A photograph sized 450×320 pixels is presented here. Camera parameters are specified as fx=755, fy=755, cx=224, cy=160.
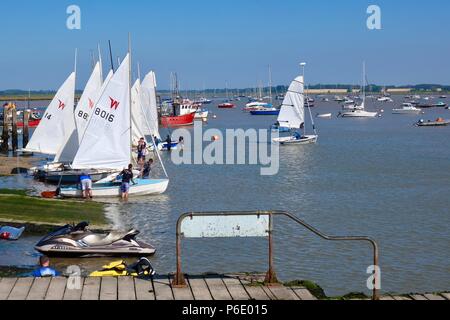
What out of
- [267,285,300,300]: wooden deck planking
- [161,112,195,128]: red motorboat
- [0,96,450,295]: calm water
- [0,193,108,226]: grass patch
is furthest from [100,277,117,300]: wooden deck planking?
[161,112,195,128]: red motorboat

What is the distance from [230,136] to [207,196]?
141 feet

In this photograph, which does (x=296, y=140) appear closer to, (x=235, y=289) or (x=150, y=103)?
(x=150, y=103)

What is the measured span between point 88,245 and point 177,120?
7517 centimetres

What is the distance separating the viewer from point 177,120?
3733 inches

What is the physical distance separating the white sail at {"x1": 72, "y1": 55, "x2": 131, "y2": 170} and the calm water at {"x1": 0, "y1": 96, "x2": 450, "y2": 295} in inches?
111

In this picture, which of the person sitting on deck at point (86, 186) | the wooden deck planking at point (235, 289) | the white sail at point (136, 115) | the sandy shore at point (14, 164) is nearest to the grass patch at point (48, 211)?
the person sitting on deck at point (86, 186)

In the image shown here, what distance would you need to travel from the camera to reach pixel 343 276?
776 inches

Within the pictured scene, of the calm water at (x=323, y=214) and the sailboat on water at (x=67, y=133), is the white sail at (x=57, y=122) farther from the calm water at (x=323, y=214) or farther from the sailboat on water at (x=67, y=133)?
the calm water at (x=323, y=214)

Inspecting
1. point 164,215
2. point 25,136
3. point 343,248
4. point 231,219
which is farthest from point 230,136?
point 231,219

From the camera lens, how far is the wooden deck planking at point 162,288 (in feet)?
38.7

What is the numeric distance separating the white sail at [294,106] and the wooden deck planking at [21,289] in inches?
2209

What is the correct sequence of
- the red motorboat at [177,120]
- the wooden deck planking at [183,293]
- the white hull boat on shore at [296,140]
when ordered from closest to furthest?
the wooden deck planking at [183,293] → the white hull boat on shore at [296,140] → the red motorboat at [177,120]

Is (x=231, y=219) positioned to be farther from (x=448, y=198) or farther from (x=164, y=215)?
(x=448, y=198)

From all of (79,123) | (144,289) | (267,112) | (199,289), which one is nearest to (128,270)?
(144,289)
